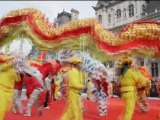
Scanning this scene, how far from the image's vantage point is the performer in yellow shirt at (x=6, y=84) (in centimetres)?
473

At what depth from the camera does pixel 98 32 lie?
5.39 metres

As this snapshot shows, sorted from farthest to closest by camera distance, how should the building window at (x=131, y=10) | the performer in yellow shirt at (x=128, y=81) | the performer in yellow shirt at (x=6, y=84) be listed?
1. the building window at (x=131, y=10)
2. the performer in yellow shirt at (x=128, y=81)
3. the performer in yellow shirt at (x=6, y=84)

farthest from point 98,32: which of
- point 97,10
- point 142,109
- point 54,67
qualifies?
point 97,10

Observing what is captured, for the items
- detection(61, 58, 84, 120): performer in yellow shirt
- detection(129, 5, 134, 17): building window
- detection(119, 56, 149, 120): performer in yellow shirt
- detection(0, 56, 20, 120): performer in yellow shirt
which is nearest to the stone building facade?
detection(129, 5, 134, 17): building window

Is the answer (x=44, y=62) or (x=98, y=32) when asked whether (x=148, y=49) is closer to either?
(x=98, y=32)

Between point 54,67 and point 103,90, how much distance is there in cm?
150

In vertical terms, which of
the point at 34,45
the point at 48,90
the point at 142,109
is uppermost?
the point at 34,45

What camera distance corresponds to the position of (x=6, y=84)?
4848 millimetres

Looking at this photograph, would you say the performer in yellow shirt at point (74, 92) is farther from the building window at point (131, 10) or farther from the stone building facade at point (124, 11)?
the building window at point (131, 10)

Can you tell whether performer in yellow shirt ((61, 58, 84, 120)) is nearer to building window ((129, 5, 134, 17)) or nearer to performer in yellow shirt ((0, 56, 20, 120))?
performer in yellow shirt ((0, 56, 20, 120))

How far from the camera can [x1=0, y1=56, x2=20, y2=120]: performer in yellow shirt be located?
4.73 metres

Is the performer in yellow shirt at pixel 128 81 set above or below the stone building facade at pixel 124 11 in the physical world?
below

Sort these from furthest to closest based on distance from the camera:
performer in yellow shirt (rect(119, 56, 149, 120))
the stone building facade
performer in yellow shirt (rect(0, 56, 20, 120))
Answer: the stone building facade, performer in yellow shirt (rect(119, 56, 149, 120)), performer in yellow shirt (rect(0, 56, 20, 120))

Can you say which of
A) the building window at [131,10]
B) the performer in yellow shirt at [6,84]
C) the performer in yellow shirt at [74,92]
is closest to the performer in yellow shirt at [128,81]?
the performer in yellow shirt at [74,92]
